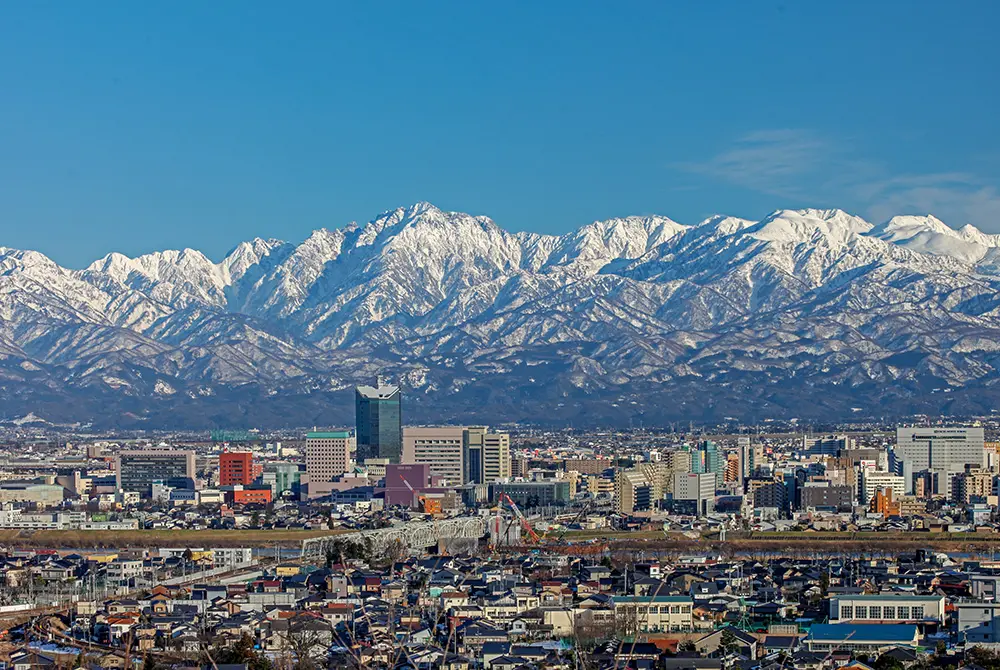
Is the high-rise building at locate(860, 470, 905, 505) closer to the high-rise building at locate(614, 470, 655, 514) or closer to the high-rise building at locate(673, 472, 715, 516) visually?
the high-rise building at locate(673, 472, 715, 516)

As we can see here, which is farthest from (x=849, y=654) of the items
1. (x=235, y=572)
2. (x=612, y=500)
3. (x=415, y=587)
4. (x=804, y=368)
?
(x=804, y=368)

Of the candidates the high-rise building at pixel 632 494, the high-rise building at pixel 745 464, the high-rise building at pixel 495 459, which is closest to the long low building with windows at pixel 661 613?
the high-rise building at pixel 632 494

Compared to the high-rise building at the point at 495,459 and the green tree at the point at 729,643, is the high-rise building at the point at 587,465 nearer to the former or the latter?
the high-rise building at the point at 495,459

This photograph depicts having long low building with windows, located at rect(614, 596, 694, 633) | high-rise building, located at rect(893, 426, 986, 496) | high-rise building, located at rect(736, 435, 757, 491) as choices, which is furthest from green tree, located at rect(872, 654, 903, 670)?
high-rise building, located at rect(893, 426, 986, 496)

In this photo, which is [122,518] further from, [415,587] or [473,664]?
[473,664]

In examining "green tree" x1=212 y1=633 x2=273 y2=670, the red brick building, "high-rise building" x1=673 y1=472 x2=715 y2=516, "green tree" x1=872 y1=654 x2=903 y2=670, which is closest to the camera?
"green tree" x1=212 y1=633 x2=273 y2=670

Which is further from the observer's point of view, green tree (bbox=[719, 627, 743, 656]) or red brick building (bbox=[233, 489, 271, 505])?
red brick building (bbox=[233, 489, 271, 505])

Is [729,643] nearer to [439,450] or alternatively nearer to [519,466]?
[439,450]
